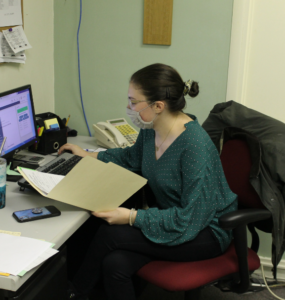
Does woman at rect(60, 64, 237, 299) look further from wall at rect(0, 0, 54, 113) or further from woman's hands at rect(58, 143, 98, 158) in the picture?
wall at rect(0, 0, 54, 113)

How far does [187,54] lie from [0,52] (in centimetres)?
105

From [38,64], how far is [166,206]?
1.28m

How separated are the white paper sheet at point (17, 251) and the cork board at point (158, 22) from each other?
148 cm

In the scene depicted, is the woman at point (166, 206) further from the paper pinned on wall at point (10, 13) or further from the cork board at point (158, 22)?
the paper pinned on wall at point (10, 13)

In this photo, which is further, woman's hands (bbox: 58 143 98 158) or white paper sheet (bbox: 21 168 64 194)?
woman's hands (bbox: 58 143 98 158)

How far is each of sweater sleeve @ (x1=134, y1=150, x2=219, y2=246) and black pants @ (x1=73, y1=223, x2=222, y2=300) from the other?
0.05 m

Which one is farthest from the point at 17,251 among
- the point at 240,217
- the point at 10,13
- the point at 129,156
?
the point at 10,13

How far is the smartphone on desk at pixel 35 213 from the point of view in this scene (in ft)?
3.62

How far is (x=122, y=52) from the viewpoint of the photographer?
215 centimetres

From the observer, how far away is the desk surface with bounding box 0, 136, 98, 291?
886mm

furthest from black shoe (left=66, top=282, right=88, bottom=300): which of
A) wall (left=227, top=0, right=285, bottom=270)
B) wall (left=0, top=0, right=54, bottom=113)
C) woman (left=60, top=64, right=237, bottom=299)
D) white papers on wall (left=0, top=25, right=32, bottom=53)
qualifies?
wall (left=227, top=0, right=285, bottom=270)

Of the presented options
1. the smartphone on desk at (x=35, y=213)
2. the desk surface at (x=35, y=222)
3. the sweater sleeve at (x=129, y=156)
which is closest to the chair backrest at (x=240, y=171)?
the sweater sleeve at (x=129, y=156)

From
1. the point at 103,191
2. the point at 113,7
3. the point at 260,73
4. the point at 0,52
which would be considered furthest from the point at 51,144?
the point at 260,73

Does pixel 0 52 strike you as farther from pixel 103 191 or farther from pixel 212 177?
pixel 212 177
